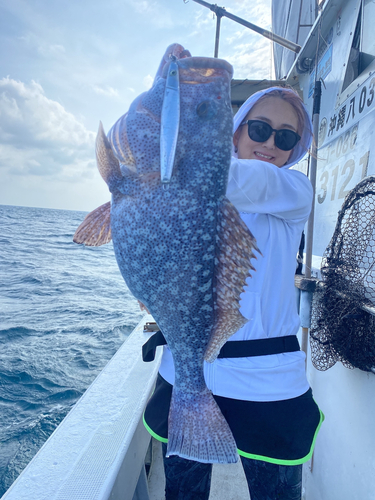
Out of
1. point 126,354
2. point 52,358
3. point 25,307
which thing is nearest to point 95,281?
point 25,307

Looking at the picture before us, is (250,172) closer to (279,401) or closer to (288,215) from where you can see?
(288,215)

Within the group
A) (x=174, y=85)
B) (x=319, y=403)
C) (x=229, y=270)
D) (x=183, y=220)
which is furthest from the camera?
(x=319, y=403)

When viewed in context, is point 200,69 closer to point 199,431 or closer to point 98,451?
point 199,431

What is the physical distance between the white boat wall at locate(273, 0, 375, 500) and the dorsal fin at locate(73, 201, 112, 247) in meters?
1.85

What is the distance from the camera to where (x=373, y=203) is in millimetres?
2082

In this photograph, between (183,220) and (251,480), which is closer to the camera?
(183,220)

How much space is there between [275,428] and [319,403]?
1.44 m

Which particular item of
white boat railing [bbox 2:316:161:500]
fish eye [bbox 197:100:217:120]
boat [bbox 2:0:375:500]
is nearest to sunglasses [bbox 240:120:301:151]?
boat [bbox 2:0:375:500]

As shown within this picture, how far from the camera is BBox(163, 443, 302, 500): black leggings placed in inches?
63.6

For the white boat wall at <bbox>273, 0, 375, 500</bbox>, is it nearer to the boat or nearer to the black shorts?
the boat

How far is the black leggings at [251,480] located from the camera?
161 centimetres

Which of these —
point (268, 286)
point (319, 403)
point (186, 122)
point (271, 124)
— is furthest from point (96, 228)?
point (319, 403)

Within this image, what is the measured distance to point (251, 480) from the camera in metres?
1.66

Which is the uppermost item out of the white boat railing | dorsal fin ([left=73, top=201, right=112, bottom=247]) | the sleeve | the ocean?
the sleeve
